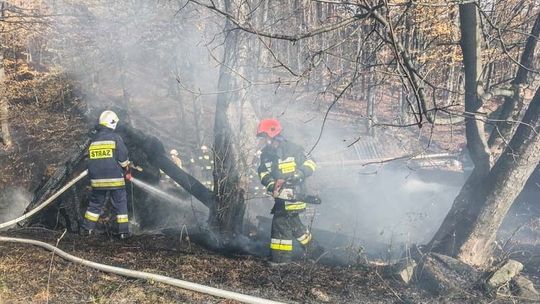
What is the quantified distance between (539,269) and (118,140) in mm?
5741

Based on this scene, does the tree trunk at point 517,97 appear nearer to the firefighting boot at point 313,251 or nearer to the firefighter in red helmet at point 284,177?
the firefighter in red helmet at point 284,177

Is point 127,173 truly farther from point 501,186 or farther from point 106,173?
point 501,186

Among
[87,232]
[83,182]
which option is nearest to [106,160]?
[87,232]

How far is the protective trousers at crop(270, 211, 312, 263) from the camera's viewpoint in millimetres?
5648

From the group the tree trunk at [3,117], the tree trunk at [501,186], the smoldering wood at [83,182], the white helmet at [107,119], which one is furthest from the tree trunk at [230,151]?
the tree trunk at [3,117]

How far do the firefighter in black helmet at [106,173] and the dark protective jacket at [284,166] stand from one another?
220cm

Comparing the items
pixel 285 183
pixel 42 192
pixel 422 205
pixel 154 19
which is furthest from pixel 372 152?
pixel 42 192

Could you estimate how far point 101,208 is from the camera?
6633 millimetres

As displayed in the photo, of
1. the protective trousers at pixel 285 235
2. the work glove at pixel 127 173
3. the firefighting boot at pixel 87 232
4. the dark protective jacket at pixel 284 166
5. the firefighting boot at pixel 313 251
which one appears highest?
the dark protective jacket at pixel 284 166

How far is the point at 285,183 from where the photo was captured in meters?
5.85

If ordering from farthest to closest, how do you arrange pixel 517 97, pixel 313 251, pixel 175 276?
pixel 313 251, pixel 517 97, pixel 175 276

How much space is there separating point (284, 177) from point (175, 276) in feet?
6.60

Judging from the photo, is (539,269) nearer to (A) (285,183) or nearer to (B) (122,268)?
(A) (285,183)

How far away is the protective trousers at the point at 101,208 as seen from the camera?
6.50 m
